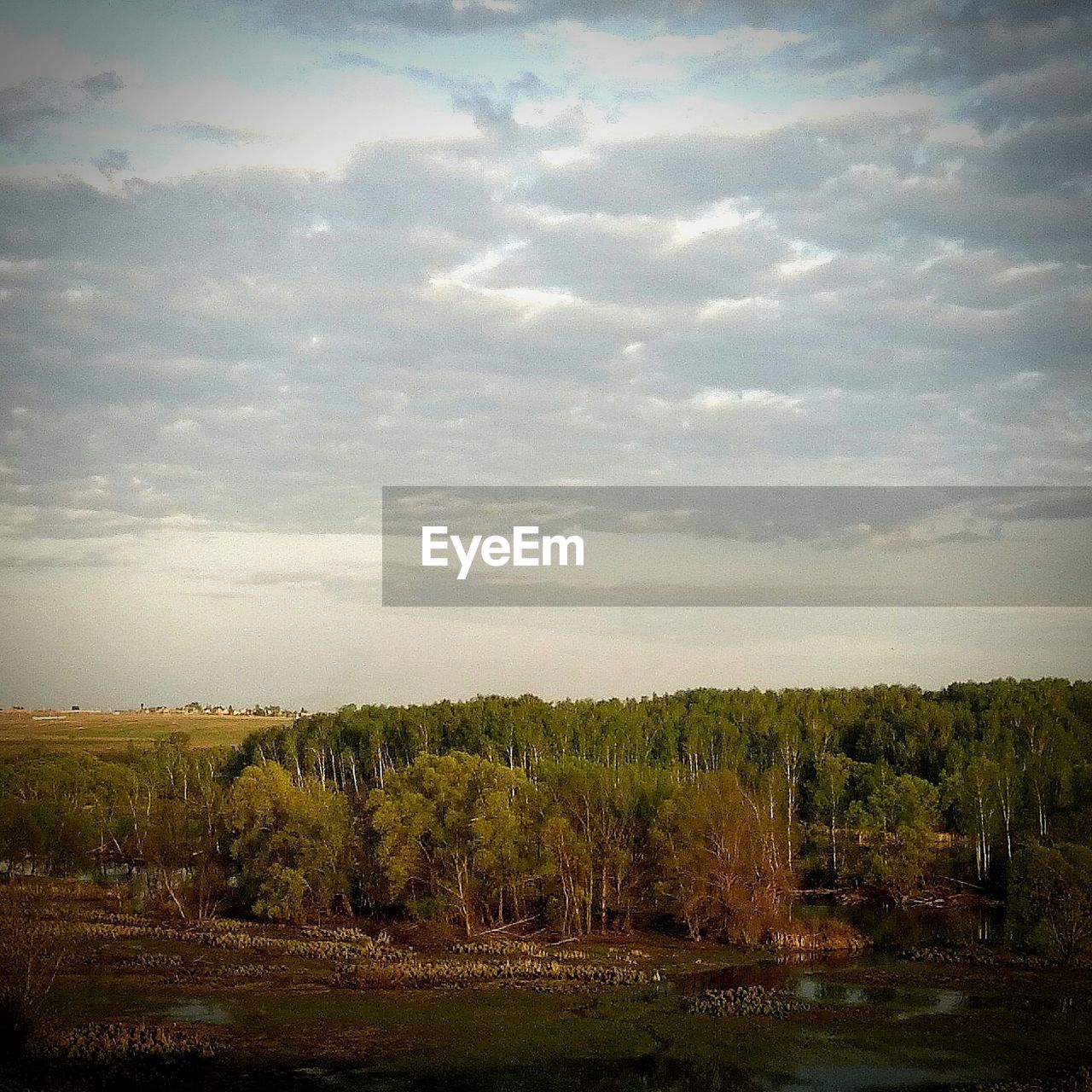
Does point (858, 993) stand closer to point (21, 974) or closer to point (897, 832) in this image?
point (897, 832)

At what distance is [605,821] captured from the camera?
61.9 meters

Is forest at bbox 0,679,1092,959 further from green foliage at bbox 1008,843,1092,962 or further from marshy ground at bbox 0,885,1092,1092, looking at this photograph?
marshy ground at bbox 0,885,1092,1092

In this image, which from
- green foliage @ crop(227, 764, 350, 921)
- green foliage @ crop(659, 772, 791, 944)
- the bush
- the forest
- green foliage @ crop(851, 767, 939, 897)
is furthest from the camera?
green foliage @ crop(851, 767, 939, 897)

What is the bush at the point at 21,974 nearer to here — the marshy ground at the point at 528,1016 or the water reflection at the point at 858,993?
the marshy ground at the point at 528,1016

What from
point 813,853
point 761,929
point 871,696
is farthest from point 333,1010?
point 871,696

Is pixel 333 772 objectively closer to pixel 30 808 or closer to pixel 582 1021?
pixel 30 808

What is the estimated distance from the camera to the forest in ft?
192

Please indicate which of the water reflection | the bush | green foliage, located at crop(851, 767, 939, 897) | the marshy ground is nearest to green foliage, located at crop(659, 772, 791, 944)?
the marshy ground

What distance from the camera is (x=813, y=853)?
81.7 metres

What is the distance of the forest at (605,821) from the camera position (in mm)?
58594

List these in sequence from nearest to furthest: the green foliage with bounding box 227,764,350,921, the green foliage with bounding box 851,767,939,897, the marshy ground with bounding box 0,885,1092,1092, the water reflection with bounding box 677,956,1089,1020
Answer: the marshy ground with bounding box 0,885,1092,1092, the water reflection with bounding box 677,956,1089,1020, the green foliage with bounding box 227,764,350,921, the green foliage with bounding box 851,767,939,897

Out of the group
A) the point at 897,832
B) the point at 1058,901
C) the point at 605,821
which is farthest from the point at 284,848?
the point at 897,832

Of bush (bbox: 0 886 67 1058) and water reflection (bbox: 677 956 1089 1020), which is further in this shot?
water reflection (bbox: 677 956 1089 1020)

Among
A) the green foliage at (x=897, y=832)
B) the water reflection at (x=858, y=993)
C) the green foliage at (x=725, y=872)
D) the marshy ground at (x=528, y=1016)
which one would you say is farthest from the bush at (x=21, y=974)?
the green foliage at (x=897, y=832)
